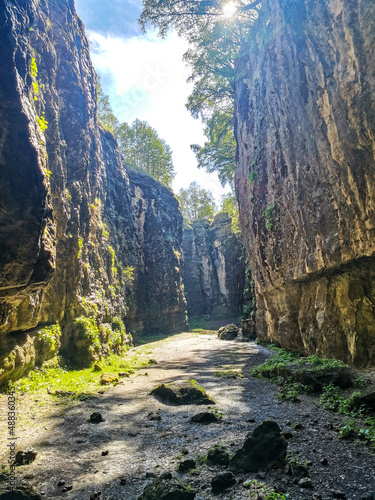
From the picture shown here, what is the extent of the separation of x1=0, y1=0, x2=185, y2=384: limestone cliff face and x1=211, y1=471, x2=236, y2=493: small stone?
527 centimetres

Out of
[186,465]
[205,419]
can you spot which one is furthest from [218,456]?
[205,419]

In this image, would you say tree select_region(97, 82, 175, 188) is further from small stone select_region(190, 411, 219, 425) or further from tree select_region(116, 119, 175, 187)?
small stone select_region(190, 411, 219, 425)

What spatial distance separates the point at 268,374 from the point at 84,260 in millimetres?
9712

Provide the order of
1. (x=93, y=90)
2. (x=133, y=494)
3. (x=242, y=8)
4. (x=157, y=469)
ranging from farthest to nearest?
(x=93, y=90), (x=242, y=8), (x=157, y=469), (x=133, y=494)

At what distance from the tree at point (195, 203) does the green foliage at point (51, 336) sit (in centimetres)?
5095

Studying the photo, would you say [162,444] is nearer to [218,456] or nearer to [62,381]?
[218,456]

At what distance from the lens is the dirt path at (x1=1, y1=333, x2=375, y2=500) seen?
11.4 ft

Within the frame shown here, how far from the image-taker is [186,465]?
3.93 meters

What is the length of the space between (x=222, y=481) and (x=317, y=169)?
8.33m

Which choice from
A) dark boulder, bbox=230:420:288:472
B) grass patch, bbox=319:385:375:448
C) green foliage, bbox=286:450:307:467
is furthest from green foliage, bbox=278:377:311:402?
dark boulder, bbox=230:420:288:472

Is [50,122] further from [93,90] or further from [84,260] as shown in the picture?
[93,90]

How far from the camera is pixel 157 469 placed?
4031 millimetres

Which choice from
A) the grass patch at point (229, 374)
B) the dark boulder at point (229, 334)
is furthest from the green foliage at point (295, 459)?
the dark boulder at point (229, 334)

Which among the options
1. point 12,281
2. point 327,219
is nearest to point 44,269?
point 12,281
